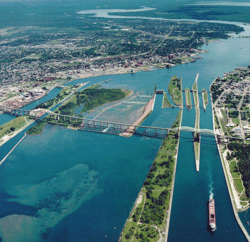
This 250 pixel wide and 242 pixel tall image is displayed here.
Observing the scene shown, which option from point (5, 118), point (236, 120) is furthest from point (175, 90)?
point (5, 118)

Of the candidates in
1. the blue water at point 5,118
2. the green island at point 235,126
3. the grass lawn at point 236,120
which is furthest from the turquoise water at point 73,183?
the grass lawn at point 236,120

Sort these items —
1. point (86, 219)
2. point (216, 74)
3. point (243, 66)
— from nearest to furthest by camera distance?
point (86, 219) < point (216, 74) < point (243, 66)

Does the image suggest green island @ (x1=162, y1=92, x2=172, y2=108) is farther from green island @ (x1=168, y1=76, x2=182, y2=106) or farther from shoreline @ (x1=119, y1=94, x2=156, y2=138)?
shoreline @ (x1=119, y1=94, x2=156, y2=138)

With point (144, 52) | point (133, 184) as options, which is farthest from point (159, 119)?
point (144, 52)

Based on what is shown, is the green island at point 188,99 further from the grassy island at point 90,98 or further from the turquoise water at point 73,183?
the grassy island at point 90,98

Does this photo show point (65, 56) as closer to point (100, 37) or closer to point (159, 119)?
point (100, 37)

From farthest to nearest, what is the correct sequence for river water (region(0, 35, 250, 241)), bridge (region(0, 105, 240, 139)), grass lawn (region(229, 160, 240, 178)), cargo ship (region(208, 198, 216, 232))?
bridge (region(0, 105, 240, 139))
grass lawn (region(229, 160, 240, 178))
river water (region(0, 35, 250, 241))
cargo ship (region(208, 198, 216, 232))

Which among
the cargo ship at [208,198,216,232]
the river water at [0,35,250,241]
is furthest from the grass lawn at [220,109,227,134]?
the cargo ship at [208,198,216,232]
